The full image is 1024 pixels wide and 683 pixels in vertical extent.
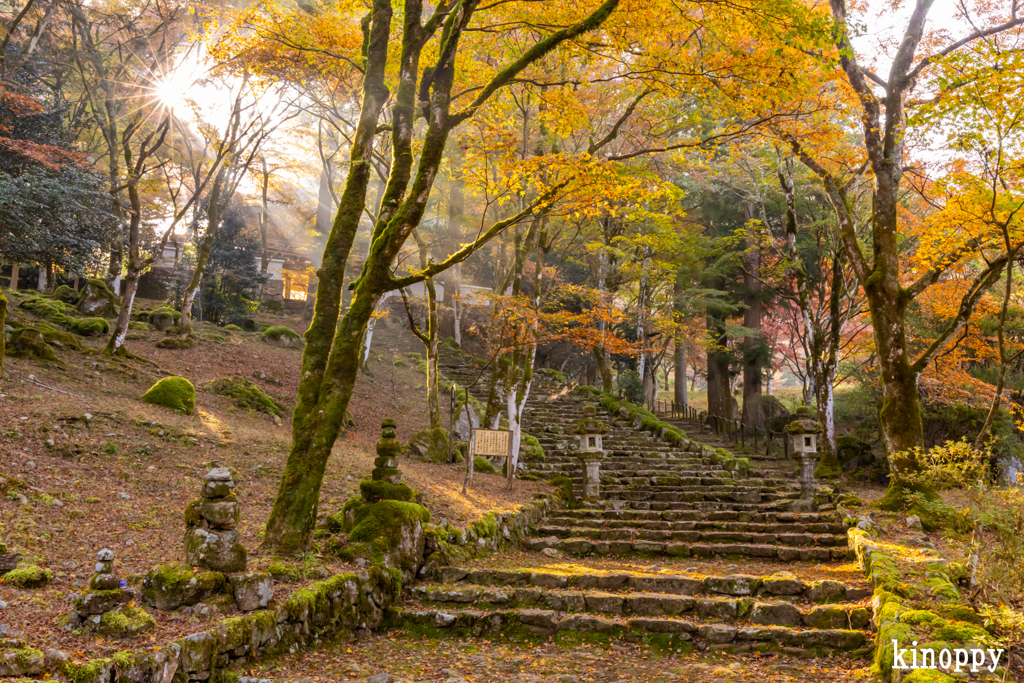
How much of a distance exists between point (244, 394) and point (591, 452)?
841 cm

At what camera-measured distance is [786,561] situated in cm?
898

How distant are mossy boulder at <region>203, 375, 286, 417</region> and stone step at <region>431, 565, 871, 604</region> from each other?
8222 mm

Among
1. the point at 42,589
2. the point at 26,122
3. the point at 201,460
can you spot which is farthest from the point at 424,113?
the point at 26,122

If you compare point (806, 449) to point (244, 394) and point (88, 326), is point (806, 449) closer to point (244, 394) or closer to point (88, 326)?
point (244, 394)

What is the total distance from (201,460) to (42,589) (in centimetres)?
456

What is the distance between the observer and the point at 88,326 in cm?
1520

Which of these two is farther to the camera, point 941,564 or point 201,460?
point 201,460

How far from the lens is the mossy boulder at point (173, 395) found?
11258 millimetres

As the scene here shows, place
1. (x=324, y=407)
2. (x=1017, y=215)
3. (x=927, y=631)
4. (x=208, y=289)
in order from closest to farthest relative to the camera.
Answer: (x=927, y=631)
(x=324, y=407)
(x=1017, y=215)
(x=208, y=289)

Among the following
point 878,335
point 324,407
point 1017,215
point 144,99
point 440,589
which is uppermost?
point 144,99

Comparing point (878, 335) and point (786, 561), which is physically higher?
point (878, 335)

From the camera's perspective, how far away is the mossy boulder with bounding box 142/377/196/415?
1126 cm

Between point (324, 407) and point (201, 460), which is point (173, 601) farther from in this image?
point (201, 460)

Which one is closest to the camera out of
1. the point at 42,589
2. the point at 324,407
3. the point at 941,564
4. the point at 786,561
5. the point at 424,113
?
the point at 42,589
